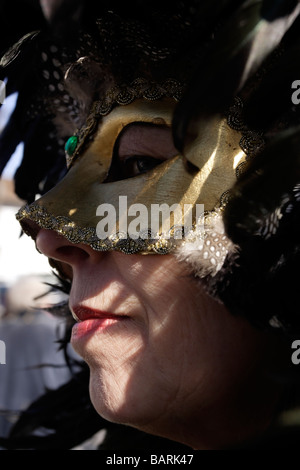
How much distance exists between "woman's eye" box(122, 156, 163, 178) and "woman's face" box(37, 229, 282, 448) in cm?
22

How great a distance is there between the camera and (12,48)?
1353 mm

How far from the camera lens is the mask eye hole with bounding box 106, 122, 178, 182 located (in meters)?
1.21

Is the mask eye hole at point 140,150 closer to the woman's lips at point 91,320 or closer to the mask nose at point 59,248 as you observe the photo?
the mask nose at point 59,248

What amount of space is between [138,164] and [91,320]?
40 centimetres

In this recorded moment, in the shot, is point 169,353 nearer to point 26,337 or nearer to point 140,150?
point 140,150

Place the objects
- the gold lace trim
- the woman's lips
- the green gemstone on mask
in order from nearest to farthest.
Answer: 1. the gold lace trim
2. the woman's lips
3. the green gemstone on mask

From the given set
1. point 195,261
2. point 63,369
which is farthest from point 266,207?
point 63,369

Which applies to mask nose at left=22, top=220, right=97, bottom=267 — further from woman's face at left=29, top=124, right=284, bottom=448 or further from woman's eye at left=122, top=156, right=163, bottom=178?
woman's eye at left=122, top=156, right=163, bottom=178

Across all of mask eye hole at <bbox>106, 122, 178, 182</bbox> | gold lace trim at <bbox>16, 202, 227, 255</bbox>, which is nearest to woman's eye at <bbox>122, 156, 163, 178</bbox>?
mask eye hole at <bbox>106, 122, 178, 182</bbox>

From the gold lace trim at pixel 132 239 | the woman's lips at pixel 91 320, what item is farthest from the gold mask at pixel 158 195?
the woman's lips at pixel 91 320

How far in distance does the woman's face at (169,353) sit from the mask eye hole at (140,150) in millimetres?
224

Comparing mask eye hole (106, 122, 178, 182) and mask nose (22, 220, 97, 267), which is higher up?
mask eye hole (106, 122, 178, 182)

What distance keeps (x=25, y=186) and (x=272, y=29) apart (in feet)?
4.55

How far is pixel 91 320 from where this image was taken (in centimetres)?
125
